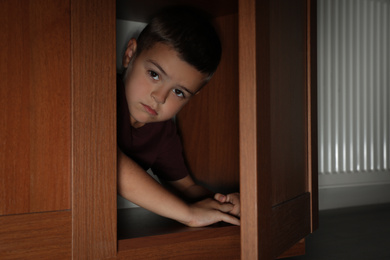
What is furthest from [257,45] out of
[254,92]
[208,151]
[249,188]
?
[208,151]

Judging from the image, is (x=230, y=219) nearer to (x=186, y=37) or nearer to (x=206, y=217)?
(x=206, y=217)

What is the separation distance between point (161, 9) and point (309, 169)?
0.53 m

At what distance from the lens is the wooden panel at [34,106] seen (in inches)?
22.0

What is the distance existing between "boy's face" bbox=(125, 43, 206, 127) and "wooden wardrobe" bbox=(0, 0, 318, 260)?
0.23 m

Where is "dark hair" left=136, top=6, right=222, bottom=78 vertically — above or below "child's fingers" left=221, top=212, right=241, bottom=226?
above

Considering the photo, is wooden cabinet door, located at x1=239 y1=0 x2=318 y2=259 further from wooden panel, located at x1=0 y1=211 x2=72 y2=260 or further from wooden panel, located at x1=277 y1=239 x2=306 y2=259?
wooden panel, located at x1=0 y1=211 x2=72 y2=260

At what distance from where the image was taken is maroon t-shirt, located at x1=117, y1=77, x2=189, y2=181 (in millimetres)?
950

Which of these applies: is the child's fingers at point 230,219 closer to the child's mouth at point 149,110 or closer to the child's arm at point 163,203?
the child's arm at point 163,203

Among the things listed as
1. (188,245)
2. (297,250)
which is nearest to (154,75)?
(188,245)

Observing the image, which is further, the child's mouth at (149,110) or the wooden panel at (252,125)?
the child's mouth at (149,110)

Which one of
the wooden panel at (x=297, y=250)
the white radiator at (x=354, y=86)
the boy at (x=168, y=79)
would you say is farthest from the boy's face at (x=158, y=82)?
the white radiator at (x=354, y=86)

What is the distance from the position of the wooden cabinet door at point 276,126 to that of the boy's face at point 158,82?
227 mm

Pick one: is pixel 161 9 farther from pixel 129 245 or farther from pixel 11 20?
pixel 129 245

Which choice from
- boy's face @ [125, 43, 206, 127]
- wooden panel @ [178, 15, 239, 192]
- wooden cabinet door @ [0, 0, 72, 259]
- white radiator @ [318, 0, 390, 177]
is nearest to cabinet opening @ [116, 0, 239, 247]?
wooden panel @ [178, 15, 239, 192]
